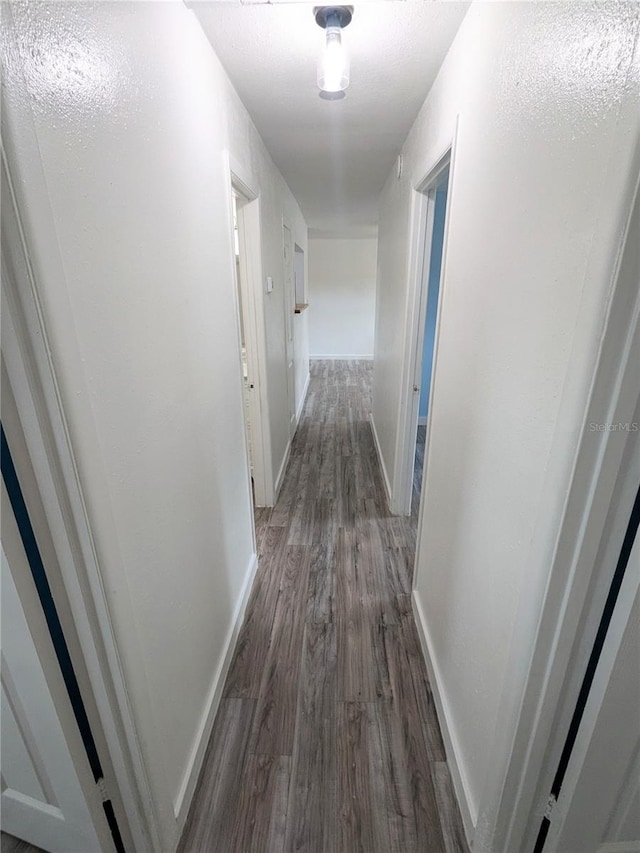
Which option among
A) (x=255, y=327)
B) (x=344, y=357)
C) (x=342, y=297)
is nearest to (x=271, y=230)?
(x=255, y=327)

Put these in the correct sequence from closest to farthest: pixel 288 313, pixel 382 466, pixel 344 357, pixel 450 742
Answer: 1. pixel 450 742
2. pixel 382 466
3. pixel 288 313
4. pixel 344 357

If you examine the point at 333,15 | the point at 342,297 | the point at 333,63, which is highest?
the point at 333,15

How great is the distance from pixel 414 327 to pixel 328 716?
2.00 m

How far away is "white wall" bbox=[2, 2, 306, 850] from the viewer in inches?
25.9

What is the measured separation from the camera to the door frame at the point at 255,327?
226cm

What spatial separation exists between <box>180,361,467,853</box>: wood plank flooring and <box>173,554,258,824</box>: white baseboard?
0.05 metres

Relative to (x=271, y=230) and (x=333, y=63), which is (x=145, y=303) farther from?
(x=271, y=230)

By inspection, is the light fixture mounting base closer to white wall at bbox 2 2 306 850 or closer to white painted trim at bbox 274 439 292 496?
white wall at bbox 2 2 306 850

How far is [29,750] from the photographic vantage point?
979 millimetres

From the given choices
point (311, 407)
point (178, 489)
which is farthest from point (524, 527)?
point (311, 407)

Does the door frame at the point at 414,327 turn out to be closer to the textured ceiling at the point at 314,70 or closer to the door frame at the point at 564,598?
the textured ceiling at the point at 314,70

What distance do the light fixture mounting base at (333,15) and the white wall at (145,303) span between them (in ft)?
1.30

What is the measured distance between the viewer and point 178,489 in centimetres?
119

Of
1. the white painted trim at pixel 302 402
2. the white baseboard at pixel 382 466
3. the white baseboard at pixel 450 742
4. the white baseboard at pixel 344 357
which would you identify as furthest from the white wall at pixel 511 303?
the white baseboard at pixel 344 357
